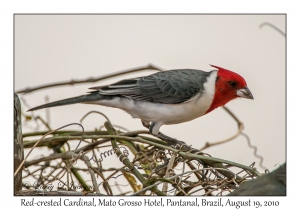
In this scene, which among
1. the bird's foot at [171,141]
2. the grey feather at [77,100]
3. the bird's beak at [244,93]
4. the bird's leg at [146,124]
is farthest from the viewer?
the bird's leg at [146,124]

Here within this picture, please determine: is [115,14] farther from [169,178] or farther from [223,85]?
[223,85]

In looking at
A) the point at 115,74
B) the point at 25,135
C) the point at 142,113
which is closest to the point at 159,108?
the point at 142,113

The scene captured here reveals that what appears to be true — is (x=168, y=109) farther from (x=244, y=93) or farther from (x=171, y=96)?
(x=244, y=93)

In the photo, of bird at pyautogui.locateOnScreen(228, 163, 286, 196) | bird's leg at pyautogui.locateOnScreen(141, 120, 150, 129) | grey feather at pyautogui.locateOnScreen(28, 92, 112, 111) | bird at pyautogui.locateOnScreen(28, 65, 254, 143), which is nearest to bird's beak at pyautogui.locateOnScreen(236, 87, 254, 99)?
bird at pyautogui.locateOnScreen(28, 65, 254, 143)

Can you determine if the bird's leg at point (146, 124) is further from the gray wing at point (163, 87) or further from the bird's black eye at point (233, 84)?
the bird's black eye at point (233, 84)

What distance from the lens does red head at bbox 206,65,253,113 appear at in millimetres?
4129

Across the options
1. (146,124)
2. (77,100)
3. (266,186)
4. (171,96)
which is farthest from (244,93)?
(266,186)

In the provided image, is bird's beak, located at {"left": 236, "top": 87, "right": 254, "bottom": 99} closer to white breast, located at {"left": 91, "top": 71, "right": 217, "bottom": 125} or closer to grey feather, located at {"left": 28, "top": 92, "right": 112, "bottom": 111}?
white breast, located at {"left": 91, "top": 71, "right": 217, "bottom": 125}

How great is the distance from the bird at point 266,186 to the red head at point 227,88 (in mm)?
1344

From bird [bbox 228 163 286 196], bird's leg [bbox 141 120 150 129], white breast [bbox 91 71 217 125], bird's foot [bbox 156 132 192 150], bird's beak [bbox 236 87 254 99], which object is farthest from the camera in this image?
bird's leg [bbox 141 120 150 129]

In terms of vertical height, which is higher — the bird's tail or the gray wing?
the gray wing

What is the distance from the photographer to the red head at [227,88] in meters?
4.13

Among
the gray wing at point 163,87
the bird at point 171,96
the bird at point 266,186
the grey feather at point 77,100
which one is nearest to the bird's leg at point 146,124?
the bird at point 171,96

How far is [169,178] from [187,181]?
0.48ft
